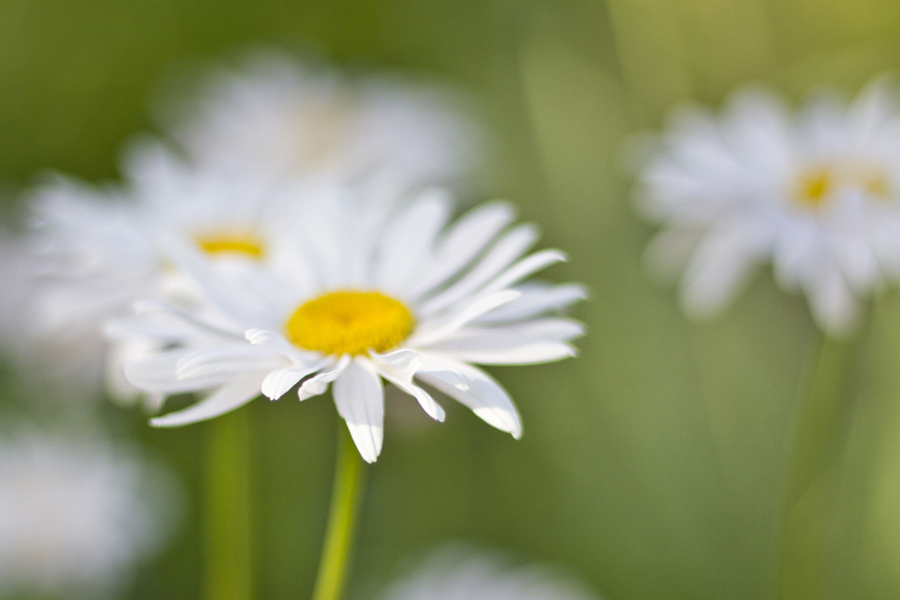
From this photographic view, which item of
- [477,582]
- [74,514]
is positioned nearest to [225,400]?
[477,582]

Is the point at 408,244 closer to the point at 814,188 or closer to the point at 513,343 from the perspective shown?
the point at 513,343

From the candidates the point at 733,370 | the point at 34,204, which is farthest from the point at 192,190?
the point at 733,370

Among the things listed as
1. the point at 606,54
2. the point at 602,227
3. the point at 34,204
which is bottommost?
the point at 34,204

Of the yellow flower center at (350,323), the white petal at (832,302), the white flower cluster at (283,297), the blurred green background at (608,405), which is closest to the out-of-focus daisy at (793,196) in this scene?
the white petal at (832,302)

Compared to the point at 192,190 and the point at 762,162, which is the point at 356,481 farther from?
the point at 762,162

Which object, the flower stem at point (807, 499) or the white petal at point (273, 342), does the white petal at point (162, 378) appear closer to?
the white petal at point (273, 342)

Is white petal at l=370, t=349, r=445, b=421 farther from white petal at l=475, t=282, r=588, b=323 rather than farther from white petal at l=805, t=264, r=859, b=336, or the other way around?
white petal at l=805, t=264, r=859, b=336

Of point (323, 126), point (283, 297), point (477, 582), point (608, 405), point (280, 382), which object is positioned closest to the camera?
point (280, 382)
